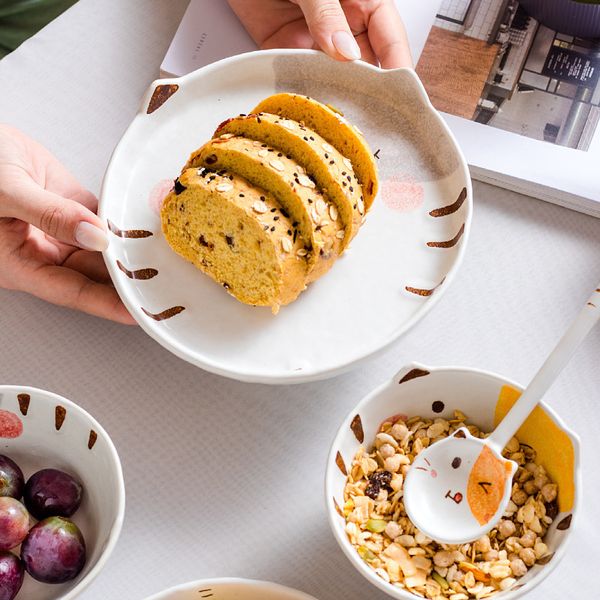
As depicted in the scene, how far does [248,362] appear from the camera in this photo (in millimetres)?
997

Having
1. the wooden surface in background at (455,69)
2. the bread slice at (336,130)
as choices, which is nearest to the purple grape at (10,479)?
the bread slice at (336,130)

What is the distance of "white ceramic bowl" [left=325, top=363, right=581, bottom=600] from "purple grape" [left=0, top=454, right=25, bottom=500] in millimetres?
356

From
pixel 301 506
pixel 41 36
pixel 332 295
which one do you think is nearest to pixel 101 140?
pixel 41 36

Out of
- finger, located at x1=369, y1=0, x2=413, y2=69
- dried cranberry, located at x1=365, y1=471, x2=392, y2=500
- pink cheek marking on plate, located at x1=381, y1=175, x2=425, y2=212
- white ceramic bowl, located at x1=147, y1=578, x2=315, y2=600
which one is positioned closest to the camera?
white ceramic bowl, located at x1=147, y1=578, x2=315, y2=600

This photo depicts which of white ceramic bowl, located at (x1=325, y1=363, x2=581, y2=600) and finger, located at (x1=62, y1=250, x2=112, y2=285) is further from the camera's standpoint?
finger, located at (x1=62, y1=250, x2=112, y2=285)

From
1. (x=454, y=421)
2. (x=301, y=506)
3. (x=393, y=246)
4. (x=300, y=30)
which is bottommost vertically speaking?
(x=301, y=506)

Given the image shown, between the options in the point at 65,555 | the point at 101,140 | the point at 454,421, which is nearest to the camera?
the point at 65,555

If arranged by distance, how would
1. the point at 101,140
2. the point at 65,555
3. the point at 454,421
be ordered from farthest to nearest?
the point at 101,140 → the point at 454,421 → the point at 65,555

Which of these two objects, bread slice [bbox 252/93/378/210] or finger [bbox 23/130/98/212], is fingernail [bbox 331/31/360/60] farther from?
finger [bbox 23/130/98/212]

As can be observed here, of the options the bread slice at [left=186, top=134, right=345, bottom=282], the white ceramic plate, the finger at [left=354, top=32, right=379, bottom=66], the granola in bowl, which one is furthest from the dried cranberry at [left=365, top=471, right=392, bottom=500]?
the finger at [left=354, top=32, right=379, bottom=66]

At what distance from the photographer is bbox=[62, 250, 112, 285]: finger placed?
1147 mm

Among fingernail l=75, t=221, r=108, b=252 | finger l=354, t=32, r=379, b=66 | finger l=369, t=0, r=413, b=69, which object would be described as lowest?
fingernail l=75, t=221, r=108, b=252

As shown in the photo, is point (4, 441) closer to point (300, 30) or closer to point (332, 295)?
point (332, 295)

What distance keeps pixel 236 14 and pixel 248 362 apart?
0.58 m
